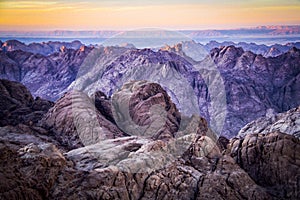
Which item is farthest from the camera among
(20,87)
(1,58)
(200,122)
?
(1,58)

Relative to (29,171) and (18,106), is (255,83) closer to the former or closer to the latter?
(18,106)

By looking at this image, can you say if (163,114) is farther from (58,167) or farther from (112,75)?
(112,75)

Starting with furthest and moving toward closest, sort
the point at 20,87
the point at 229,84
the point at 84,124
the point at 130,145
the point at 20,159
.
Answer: the point at 229,84
the point at 20,87
the point at 84,124
the point at 130,145
the point at 20,159

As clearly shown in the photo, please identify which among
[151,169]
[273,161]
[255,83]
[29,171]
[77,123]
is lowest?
[255,83]

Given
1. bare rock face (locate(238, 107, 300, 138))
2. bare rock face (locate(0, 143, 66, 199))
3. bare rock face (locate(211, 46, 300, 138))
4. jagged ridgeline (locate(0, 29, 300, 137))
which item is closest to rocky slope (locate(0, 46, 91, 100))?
jagged ridgeline (locate(0, 29, 300, 137))

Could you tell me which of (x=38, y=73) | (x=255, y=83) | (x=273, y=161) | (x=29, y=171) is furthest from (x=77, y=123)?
(x=38, y=73)

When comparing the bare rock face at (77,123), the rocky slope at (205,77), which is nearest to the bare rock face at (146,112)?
the bare rock face at (77,123)

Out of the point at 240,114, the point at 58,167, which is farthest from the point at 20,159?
the point at 240,114

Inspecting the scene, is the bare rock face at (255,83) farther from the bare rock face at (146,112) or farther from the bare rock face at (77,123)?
the bare rock face at (77,123)

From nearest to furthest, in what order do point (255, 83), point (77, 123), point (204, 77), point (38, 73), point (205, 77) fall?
point (77, 123) < point (205, 77) < point (204, 77) < point (255, 83) < point (38, 73)
